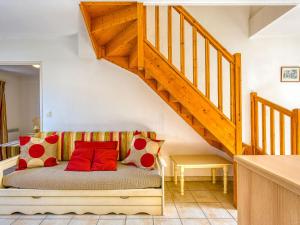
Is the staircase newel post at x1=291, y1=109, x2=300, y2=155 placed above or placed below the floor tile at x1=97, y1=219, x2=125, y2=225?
above

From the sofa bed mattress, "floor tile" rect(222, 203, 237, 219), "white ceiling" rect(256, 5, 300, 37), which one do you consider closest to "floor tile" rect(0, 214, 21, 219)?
the sofa bed mattress

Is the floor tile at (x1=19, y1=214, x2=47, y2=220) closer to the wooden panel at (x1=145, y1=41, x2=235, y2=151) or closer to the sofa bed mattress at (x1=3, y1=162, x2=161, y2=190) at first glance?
the sofa bed mattress at (x1=3, y1=162, x2=161, y2=190)

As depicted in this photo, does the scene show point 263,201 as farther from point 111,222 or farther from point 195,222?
point 111,222

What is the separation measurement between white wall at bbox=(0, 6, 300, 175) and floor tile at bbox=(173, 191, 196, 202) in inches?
29.1

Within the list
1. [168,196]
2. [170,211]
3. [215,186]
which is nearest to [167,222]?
[170,211]

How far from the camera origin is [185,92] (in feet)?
9.25

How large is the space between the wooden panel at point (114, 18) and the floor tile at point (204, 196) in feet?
7.83

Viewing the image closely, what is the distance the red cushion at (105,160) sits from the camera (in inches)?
117

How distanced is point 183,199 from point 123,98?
1.78 metres

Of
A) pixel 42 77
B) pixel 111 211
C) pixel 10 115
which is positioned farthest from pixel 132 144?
pixel 10 115

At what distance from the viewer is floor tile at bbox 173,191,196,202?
313 centimetres

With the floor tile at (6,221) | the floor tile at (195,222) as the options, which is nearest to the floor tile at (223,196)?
the floor tile at (195,222)

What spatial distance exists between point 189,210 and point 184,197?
41 centimetres

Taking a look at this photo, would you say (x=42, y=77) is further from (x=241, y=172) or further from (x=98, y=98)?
(x=241, y=172)
